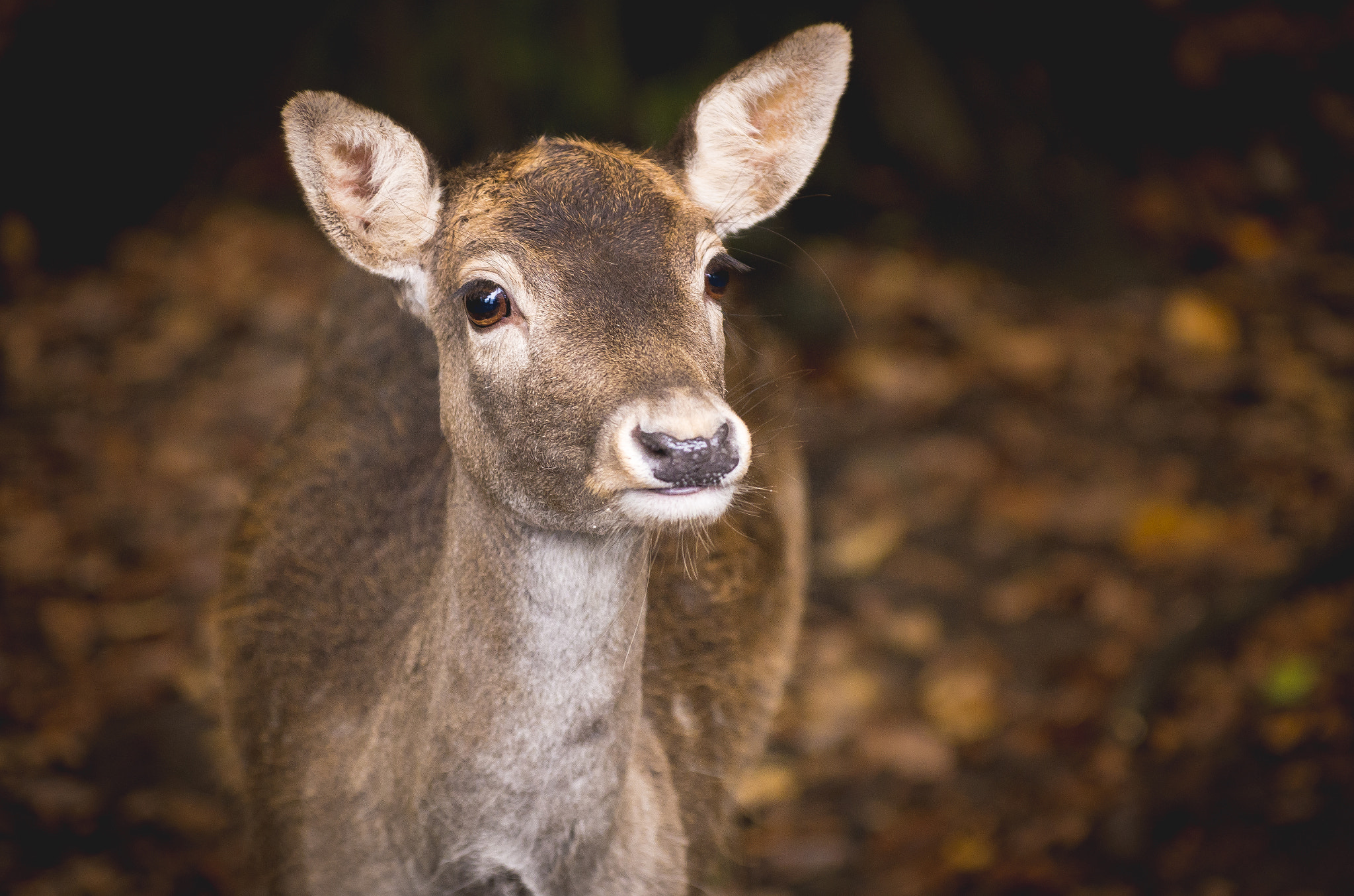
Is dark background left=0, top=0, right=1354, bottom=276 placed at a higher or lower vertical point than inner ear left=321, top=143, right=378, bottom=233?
higher

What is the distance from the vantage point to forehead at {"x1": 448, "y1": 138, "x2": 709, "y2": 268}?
2.18 meters

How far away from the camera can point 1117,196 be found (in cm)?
673

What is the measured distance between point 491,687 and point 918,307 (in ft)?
15.6

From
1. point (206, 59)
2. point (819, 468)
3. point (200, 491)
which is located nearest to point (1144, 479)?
point (819, 468)

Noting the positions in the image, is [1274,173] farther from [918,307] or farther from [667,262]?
[667,262]

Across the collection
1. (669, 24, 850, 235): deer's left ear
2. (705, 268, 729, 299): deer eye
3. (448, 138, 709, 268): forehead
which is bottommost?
(705, 268, 729, 299): deer eye

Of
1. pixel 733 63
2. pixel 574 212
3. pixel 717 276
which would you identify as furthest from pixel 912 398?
pixel 574 212

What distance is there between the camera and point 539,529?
2234mm

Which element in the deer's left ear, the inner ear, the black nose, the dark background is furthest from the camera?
the dark background

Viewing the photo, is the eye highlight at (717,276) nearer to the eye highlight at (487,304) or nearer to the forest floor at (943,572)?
the eye highlight at (487,304)

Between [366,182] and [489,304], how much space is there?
0.46 metres

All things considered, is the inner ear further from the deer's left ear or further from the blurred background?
the blurred background

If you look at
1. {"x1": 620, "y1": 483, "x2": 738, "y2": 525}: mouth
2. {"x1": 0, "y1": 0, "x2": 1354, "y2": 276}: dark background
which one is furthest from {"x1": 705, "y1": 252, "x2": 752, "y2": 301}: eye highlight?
{"x1": 0, "y1": 0, "x2": 1354, "y2": 276}: dark background

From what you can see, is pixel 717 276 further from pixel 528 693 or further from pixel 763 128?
pixel 528 693
